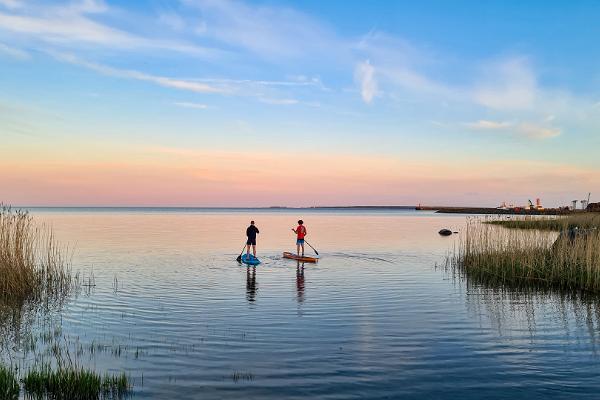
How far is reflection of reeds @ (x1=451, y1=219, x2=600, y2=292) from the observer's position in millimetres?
20281

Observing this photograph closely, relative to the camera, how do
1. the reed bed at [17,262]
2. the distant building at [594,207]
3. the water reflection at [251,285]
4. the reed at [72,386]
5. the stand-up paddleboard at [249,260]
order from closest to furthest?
the reed at [72,386] < the reed bed at [17,262] < the water reflection at [251,285] < the stand-up paddleboard at [249,260] < the distant building at [594,207]

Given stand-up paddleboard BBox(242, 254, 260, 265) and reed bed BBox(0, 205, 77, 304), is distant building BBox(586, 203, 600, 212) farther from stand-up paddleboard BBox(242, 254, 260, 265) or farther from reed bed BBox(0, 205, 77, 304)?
reed bed BBox(0, 205, 77, 304)

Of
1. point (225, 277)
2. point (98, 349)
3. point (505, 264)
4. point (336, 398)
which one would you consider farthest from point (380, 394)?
point (505, 264)

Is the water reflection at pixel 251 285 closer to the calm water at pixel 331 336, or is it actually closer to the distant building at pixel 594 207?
the calm water at pixel 331 336

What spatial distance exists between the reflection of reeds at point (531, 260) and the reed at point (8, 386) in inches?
742

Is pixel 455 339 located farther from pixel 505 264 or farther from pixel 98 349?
pixel 505 264

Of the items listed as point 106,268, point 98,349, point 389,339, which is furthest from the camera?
→ point 106,268

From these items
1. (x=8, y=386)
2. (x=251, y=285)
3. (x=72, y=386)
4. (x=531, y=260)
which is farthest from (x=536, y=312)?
(x=8, y=386)

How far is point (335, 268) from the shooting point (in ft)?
92.5

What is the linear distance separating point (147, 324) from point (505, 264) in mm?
16924

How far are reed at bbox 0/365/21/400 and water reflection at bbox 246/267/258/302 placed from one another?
32.5ft

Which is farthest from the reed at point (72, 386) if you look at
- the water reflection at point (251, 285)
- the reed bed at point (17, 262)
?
the water reflection at point (251, 285)

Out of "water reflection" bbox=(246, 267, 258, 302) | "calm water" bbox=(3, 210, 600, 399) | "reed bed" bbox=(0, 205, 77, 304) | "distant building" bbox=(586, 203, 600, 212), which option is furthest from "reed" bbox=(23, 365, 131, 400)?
"distant building" bbox=(586, 203, 600, 212)

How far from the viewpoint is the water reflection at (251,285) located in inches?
739
